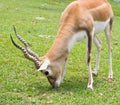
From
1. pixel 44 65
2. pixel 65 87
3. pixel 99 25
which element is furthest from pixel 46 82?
pixel 99 25

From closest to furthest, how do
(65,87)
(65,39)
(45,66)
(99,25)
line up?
(45,66), (65,39), (65,87), (99,25)

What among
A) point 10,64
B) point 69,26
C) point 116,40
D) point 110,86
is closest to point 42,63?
point 69,26

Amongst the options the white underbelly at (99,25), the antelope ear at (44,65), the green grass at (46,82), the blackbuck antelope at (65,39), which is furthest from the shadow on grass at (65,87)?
the white underbelly at (99,25)

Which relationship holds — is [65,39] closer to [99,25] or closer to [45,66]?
[45,66]

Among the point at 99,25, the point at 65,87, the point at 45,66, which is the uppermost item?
the point at 99,25

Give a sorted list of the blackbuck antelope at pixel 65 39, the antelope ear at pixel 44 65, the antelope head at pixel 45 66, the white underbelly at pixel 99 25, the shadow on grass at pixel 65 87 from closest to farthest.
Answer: the antelope ear at pixel 44 65 < the antelope head at pixel 45 66 < the blackbuck antelope at pixel 65 39 < the shadow on grass at pixel 65 87 < the white underbelly at pixel 99 25

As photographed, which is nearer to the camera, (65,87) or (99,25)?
(65,87)

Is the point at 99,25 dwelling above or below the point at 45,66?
above

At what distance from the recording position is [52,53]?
868 cm

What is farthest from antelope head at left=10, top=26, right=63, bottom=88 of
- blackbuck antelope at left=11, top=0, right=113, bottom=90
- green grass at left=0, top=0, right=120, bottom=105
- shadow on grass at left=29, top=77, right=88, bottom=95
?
green grass at left=0, top=0, right=120, bottom=105

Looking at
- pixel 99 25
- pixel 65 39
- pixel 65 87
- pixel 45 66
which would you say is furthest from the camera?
pixel 99 25

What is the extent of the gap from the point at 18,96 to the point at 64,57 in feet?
4.59

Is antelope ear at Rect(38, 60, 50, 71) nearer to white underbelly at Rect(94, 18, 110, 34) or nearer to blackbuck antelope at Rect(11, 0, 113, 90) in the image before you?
blackbuck antelope at Rect(11, 0, 113, 90)

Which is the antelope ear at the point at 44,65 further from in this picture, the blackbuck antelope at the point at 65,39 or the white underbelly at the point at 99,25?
the white underbelly at the point at 99,25
